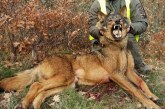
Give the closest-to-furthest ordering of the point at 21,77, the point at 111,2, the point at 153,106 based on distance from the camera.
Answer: the point at 153,106 < the point at 21,77 < the point at 111,2

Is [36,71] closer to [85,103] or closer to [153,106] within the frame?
[85,103]

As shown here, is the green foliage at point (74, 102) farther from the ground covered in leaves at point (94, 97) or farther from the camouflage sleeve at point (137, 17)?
the camouflage sleeve at point (137, 17)

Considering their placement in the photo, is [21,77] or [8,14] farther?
[8,14]

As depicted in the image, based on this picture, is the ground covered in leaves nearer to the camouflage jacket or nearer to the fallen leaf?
the fallen leaf

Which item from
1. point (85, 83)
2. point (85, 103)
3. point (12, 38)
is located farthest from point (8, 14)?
point (85, 103)

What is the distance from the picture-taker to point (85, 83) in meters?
7.50

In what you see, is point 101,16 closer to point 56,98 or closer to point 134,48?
point 134,48

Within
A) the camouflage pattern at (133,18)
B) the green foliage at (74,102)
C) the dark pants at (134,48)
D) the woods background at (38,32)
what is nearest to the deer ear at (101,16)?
the camouflage pattern at (133,18)

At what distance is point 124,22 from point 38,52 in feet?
8.63

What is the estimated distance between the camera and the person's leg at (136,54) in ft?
27.1

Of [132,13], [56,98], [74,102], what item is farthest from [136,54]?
[56,98]

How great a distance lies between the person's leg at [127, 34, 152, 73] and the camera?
8.27 metres

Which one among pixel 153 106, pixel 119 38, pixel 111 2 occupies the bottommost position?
pixel 153 106

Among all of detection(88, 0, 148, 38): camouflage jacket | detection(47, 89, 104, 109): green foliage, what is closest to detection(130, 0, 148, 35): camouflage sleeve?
detection(88, 0, 148, 38): camouflage jacket
